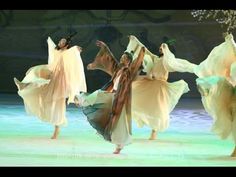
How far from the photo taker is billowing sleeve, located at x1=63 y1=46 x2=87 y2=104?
6254 mm

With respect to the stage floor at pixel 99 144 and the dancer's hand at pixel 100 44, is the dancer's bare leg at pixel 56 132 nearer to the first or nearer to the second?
the stage floor at pixel 99 144

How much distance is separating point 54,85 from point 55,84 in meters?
0.01

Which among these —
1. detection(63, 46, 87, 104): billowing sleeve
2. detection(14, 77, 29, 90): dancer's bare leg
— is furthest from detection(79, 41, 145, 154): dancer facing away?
detection(14, 77, 29, 90): dancer's bare leg

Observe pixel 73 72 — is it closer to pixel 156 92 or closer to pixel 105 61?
pixel 105 61

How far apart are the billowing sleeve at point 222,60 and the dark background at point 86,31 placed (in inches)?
20.4

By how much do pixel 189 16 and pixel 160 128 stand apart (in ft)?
3.45

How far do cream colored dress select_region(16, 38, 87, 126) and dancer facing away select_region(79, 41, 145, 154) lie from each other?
1.69 ft

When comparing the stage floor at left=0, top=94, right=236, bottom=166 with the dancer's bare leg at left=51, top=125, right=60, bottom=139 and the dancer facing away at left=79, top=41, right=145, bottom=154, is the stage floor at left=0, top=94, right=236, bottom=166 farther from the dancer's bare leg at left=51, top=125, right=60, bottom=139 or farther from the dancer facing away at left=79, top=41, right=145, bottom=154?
the dancer facing away at left=79, top=41, right=145, bottom=154

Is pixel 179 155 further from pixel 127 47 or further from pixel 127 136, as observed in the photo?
pixel 127 47

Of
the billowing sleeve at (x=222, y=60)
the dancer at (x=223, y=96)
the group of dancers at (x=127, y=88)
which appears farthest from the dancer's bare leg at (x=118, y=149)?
the billowing sleeve at (x=222, y=60)

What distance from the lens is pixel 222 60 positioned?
595 cm

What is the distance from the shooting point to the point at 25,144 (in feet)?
20.0

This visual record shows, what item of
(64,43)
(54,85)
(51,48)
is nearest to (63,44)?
(64,43)
